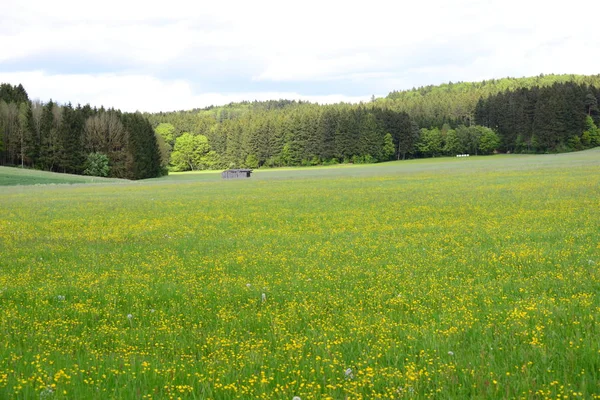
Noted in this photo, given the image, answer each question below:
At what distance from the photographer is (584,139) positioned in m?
126

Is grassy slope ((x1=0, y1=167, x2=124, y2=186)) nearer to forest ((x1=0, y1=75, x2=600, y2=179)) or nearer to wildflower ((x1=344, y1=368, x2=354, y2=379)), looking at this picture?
forest ((x1=0, y1=75, x2=600, y2=179))

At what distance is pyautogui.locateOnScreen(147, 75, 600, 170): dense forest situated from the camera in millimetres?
126188

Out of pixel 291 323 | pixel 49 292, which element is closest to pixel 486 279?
pixel 291 323

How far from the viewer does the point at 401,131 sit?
154m

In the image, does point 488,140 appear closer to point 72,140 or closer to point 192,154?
point 192,154

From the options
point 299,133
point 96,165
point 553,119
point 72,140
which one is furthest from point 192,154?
point 553,119

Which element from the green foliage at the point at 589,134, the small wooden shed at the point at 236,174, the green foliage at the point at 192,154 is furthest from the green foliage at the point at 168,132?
the green foliage at the point at 589,134

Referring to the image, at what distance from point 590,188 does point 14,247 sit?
31.6 metres

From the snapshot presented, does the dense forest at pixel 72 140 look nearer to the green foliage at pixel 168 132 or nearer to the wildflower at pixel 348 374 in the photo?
the green foliage at pixel 168 132

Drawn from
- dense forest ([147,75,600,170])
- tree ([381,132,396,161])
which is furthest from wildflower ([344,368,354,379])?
tree ([381,132,396,161])

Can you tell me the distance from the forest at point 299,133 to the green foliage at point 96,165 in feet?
0.64

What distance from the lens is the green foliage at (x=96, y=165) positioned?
100875 mm

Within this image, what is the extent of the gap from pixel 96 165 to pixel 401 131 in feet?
305

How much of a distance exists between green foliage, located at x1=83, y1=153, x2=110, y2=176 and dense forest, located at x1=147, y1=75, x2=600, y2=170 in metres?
36.8
